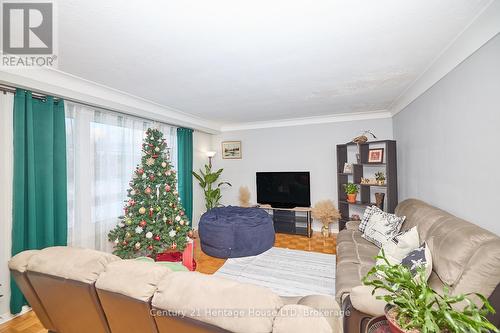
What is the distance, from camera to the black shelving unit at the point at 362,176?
3736mm

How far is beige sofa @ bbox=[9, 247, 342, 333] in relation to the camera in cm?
86

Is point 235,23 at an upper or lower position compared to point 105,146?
upper

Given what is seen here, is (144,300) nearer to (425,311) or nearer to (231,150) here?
(425,311)

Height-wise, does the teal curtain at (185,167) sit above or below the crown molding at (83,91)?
below

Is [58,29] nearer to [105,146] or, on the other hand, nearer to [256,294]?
[105,146]

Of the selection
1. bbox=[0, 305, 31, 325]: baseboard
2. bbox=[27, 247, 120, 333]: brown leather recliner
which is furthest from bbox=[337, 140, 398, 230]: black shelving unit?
bbox=[0, 305, 31, 325]: baseboard

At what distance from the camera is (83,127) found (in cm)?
290

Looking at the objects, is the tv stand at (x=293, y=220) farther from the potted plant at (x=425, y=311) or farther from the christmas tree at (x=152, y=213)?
the potted plant at (x=425, y=311)

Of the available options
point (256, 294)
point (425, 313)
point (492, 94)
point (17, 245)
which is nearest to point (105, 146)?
point (17, 245)

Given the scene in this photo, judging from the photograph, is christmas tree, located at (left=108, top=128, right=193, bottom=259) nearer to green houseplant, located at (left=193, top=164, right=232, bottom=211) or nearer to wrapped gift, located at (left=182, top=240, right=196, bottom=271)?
wrapped gift, located at (left=182, top=240, right=196, bottom=271)

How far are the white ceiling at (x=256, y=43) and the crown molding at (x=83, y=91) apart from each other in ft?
0.60

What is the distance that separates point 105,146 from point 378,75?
3.75m

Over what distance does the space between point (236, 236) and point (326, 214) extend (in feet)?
6.63

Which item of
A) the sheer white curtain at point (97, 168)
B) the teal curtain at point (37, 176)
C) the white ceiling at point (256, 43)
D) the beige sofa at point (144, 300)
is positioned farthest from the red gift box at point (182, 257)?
the white ceiling at point (256, 43)
